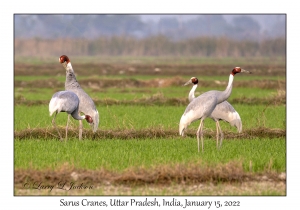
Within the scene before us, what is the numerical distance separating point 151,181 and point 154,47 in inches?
2044

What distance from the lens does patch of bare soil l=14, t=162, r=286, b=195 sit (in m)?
7.32

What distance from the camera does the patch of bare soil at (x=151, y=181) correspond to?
7.32 meters

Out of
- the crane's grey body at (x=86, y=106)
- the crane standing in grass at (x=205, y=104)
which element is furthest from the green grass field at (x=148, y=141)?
the crane standing in grass at (x=205, y=104)

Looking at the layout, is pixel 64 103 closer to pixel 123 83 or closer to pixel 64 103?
pixel 64 103

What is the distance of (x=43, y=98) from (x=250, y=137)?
872cm

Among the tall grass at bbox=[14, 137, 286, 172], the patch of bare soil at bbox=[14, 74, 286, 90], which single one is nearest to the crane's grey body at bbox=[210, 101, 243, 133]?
the tall grass at bbox=[14, 137, 286, 172]

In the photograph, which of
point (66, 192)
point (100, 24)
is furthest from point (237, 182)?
point (100, 24)

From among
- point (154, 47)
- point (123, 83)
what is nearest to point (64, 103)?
point (123, 83)

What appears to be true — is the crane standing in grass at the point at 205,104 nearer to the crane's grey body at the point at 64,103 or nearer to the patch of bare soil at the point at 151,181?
the patch of bare soil at the point at 151,181

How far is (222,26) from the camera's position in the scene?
122m

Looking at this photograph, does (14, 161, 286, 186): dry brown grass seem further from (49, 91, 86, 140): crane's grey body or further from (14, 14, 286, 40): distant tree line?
(14, 14, 286, 40): distant tree line

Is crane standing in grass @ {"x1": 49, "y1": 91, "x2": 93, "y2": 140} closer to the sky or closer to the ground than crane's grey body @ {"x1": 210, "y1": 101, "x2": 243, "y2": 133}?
closer to the sky

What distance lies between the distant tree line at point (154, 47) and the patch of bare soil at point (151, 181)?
42.0 m

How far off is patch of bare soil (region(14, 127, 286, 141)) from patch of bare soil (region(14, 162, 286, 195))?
3076 mm
